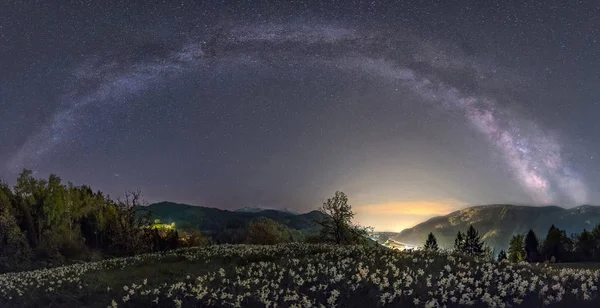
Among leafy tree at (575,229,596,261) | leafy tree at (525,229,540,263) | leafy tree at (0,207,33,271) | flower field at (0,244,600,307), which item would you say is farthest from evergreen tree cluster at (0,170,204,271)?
leafy tree at (525,229,540,263)

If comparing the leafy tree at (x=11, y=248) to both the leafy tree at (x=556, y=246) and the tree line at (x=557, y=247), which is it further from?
the leafy tree at (x=556, y=246)

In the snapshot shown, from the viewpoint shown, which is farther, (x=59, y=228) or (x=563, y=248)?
(x=563, y=248)

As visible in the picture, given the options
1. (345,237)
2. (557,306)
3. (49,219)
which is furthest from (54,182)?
(557,306)

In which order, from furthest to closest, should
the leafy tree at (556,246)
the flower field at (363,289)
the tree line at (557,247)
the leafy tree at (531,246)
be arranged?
the leafy tree at (531,246), the leafy tree at (556,246), the tree line at (557,247), the flower field at (363,289)

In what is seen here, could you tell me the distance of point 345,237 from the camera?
55.2 metres

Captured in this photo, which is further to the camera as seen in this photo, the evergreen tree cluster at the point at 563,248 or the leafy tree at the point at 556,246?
the leafy tree at the point at 556,246

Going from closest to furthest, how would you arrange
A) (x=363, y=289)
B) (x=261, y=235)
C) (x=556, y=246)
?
(x=363, y=289), (x=261, y=235), (x=556, y=246)

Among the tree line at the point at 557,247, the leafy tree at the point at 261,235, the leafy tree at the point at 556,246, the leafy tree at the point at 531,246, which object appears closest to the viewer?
the leafy tree at the point at 261,235

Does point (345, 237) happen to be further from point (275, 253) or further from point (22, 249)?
point (22, 249)

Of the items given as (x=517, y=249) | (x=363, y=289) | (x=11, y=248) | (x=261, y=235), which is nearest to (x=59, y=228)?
(x=11, y=248)

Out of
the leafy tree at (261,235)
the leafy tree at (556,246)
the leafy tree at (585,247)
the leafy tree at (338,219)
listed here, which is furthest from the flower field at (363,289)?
the leafy tree at (556,246)

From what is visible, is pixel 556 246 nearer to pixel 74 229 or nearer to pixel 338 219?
pixel 338 219

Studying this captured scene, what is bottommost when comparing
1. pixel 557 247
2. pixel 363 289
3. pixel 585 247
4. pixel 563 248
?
pixel 363 289

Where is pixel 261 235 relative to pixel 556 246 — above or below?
above
